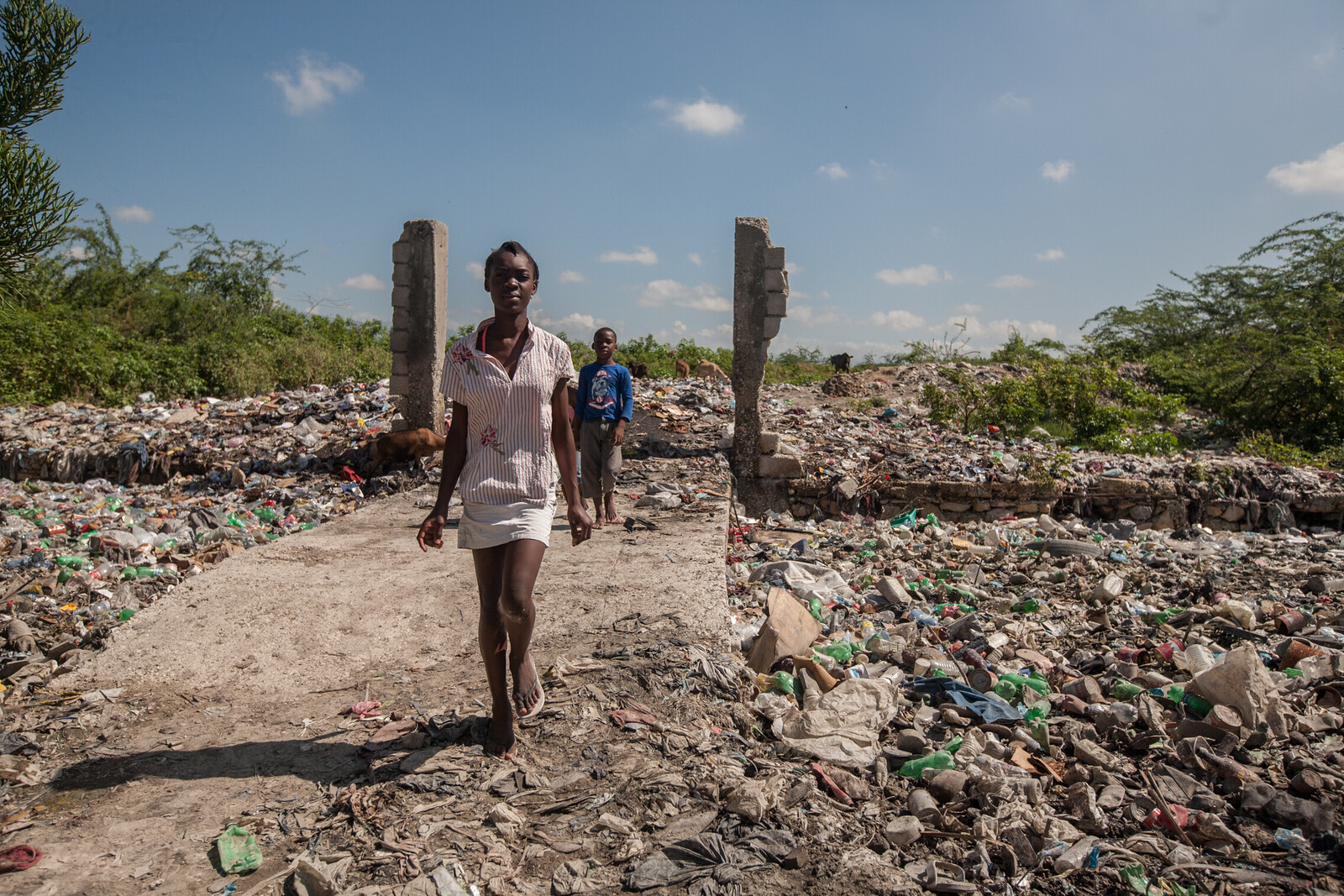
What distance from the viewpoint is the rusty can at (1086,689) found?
3.58 metres

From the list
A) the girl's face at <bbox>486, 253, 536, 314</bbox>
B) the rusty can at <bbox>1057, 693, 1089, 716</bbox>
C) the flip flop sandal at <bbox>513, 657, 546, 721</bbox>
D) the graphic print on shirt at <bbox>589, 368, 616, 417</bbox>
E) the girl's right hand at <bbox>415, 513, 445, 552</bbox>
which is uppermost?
the girl's face at <bbox>486, 253, 536, 314</bbox>

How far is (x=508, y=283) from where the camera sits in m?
2.50

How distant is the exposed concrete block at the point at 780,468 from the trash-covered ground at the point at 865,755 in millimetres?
2596

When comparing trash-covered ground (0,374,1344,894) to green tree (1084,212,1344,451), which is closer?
trash-covered ground (0,374,1344,894)

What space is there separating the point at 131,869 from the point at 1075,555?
6180mm

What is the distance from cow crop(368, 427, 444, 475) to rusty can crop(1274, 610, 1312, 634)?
7.19m

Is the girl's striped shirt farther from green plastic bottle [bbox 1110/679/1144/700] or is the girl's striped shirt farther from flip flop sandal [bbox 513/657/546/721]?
green plastic bottle [bbox 1110/679/1144/700]

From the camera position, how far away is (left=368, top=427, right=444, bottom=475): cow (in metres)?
7.94

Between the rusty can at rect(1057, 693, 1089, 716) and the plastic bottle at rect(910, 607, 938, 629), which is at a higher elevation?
the plastic bottle at rect(910, 607, 938, 629)

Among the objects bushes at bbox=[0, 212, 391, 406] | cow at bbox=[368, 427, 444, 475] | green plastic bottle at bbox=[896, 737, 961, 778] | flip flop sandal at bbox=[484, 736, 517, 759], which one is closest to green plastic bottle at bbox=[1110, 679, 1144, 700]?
green plastic bottle at bbox=[896, 737, 961, 778]

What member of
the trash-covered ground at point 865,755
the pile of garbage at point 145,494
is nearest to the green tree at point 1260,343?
the trash-covered ground at point 865,755

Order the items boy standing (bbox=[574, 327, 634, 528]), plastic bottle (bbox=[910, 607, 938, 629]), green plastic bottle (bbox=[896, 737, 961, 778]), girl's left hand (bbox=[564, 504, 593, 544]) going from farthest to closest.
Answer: boy standing (bbox=[574, 327, 634, 528]), plastic bottle (bbox=[910, 607, 938, 629]), green plastic bottle (bbox=[896, 737, 961, 778]), girl's left hand (bbox=[564, 504, 593, 544])

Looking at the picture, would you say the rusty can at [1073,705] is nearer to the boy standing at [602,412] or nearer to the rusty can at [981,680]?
the rusty can at [981,680]

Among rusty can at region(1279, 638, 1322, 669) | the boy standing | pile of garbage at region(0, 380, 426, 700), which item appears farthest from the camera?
the boy standing
